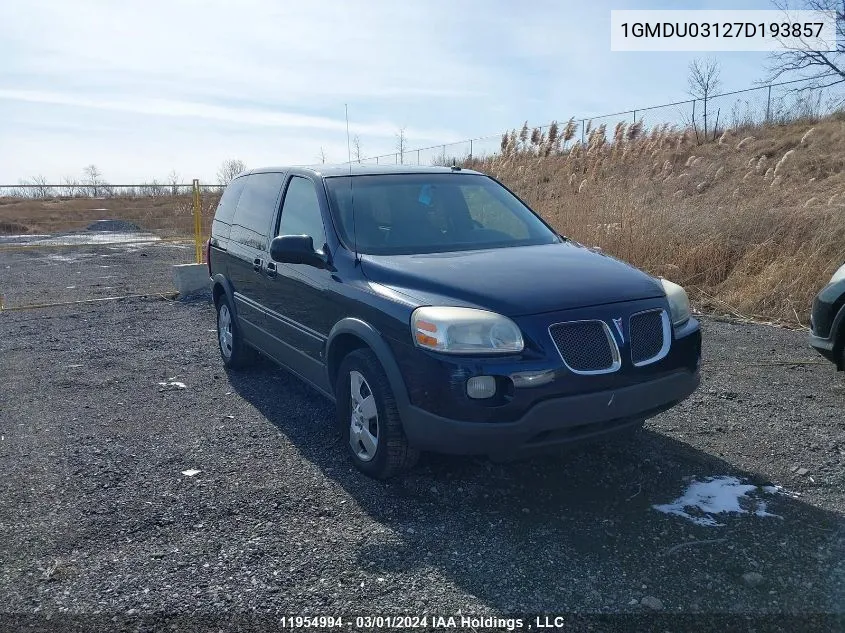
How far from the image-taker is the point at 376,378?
3.83 metres

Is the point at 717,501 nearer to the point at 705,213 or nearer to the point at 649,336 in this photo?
the point at 649,336

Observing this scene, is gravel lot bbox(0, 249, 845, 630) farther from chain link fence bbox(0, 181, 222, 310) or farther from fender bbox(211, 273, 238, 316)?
chain link fence bbox(0, 181, 222, 310)

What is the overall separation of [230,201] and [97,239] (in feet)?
37.2

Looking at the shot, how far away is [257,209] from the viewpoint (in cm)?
581

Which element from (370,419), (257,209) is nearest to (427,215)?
(370,419)

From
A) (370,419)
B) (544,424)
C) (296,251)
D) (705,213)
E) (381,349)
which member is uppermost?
(705,213)

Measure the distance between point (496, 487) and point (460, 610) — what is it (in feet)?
3.74

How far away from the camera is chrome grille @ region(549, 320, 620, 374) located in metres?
3.47

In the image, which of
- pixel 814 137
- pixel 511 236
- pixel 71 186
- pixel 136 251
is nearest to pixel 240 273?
pixel 511 236

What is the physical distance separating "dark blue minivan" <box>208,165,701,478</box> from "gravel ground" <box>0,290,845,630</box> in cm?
40

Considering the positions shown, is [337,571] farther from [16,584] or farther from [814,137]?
[814,137]

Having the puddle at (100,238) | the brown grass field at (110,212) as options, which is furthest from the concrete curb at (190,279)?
the puddle at (100,238)

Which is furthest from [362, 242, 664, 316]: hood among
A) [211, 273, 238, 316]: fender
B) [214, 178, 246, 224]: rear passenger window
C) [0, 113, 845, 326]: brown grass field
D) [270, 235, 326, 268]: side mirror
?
[0, 113, 845, 326]: brown grass field

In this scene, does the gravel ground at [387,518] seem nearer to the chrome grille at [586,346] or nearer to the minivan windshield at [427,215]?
the chrome grille at [586,346]
